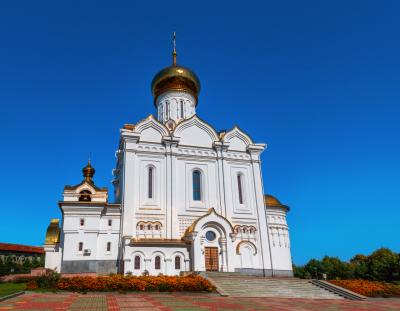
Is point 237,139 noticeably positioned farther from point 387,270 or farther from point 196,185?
point 387,270

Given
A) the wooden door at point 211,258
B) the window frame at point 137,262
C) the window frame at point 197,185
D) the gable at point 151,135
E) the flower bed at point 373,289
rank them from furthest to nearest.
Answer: the gable at point 151,135, the window frame at point 197,185, the wooden door at point 211,258, the window frame at point 137,262, the flower bed at point 373,289

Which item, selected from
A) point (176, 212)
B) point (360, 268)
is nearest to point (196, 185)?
point (176, 212)

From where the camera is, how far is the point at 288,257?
2380 cm

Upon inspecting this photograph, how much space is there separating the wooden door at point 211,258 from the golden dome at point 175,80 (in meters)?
13.6

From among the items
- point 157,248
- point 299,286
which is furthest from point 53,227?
point 299,286

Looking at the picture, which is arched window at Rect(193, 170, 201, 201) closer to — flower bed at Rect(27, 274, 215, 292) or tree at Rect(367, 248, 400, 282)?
flower bed at Rect(27, 274, 215, 292)

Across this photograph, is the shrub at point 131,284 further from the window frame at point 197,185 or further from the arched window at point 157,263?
the window frame at point 197,185

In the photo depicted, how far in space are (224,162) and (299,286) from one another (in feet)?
32.4

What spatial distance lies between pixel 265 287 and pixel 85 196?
1184 cm

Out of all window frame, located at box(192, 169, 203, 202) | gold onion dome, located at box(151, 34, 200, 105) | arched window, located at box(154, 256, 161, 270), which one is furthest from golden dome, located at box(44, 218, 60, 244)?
gold onion dome, located at box(151, 34, 200, 105)

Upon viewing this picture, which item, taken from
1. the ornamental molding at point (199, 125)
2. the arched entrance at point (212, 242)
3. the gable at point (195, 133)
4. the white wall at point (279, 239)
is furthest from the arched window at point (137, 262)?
the ornamental molding at point (199, 125)

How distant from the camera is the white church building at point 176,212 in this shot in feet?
66.1

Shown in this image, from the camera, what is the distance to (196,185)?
79.4 ft

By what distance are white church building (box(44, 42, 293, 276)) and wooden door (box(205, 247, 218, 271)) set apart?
6cm
